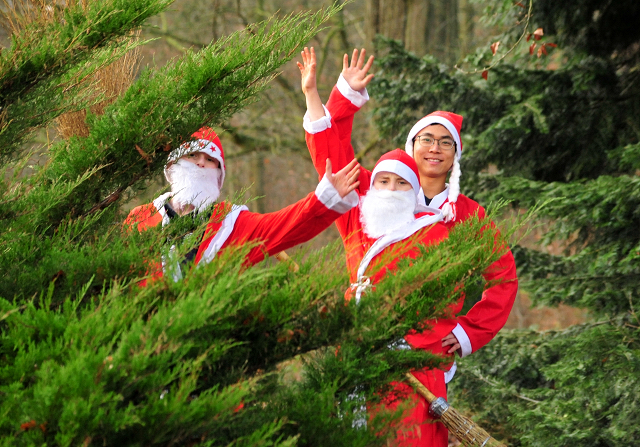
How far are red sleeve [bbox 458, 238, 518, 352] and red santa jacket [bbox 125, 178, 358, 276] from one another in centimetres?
87

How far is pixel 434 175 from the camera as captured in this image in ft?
12.5

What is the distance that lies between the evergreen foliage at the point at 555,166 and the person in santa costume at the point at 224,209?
2418mm

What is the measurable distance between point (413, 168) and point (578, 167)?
3.12 m

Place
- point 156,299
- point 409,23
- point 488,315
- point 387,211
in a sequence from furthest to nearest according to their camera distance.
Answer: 1. point 409,23
2. point 488,315
3. point 387,211
4. point 156,299

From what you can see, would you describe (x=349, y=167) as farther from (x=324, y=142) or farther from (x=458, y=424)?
(x=458, y=424)

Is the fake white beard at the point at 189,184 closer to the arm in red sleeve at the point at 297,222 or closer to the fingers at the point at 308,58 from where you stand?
the arm in red sleeve at the point at 297,222

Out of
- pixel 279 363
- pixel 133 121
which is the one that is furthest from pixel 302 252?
pixel 133 121

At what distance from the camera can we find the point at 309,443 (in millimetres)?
2066

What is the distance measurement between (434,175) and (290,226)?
3.64 ft

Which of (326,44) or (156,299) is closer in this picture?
(156,299)

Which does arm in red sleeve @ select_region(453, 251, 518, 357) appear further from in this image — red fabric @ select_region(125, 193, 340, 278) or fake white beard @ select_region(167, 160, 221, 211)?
fake white beard @ select_region(167, 160, 221, 211)

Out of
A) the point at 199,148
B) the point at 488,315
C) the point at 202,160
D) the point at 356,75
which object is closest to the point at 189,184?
the point at 202,160

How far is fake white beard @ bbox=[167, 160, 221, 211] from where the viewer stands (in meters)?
3.23

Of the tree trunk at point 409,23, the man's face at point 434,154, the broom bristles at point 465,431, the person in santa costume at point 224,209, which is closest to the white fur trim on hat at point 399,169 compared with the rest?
the person in santa costume at point 224,209
